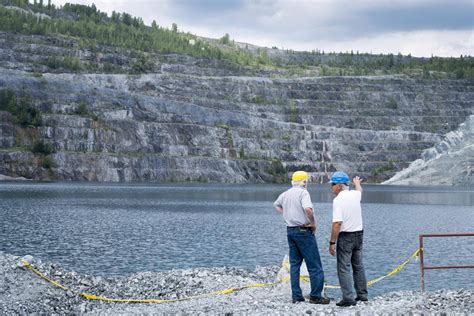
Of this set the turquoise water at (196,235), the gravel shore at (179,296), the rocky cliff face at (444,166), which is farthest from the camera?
the rocky cliff face at (444,166)

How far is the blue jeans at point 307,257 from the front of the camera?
19.8 meters

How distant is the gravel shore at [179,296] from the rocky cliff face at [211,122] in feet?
354

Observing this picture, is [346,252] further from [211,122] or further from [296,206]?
[211,122]

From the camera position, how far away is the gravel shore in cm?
1864

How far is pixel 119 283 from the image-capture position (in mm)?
25234

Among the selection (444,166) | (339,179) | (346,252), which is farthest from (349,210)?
(444,166)

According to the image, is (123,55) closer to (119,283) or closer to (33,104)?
(33,104)

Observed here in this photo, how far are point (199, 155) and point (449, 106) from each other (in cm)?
7092

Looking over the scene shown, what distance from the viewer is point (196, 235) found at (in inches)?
1897

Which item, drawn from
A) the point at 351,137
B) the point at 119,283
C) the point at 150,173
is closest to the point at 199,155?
the point at 150,173

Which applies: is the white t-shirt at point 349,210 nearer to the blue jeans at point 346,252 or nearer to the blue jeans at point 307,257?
the blue jeans at point 346,252

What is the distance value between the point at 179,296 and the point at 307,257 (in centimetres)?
517

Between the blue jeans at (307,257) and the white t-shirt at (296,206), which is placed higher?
the white t-shirt at (296,206)

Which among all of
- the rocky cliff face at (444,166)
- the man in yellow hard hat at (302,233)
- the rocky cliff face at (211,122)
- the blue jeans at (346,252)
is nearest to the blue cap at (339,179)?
the man in yellow hard hat at (302,233)
